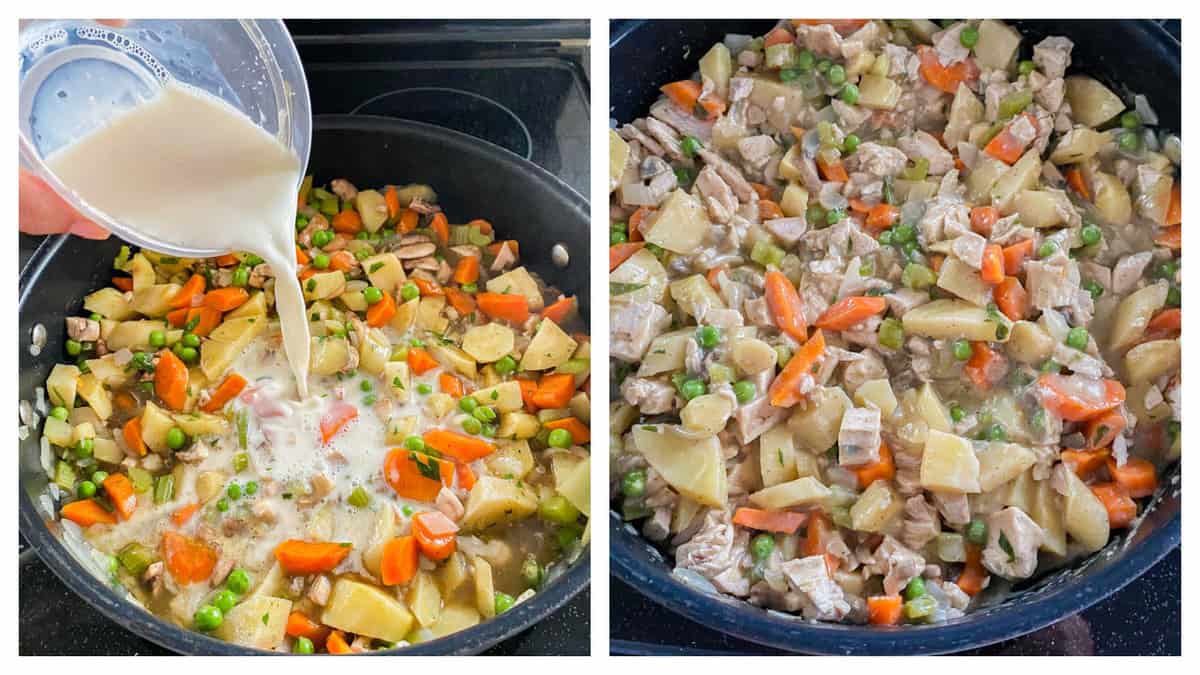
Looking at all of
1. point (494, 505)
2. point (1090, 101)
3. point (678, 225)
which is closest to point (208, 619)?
point (494, 505)

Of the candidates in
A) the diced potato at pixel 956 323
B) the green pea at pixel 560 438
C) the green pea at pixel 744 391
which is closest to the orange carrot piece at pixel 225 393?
the green pea at pixel 560 438

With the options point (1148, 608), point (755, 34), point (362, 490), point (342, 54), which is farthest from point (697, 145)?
point (1148, 608)

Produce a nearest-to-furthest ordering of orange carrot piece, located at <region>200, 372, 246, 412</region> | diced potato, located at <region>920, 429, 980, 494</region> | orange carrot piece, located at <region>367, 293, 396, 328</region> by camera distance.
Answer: diced potato, located at <region>920, 429, 980, 494</region> < orange carrot piece, located at <region>200, 372, 246, 412</region> < orange carrot piece, located at <region>367, 293, 396, 328</region>

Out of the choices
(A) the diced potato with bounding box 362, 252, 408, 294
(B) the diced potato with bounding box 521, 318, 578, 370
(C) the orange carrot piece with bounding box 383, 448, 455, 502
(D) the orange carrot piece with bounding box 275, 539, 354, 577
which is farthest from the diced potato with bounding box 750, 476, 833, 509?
(A) the diced potato with bounding box 362, 252, 408, 294

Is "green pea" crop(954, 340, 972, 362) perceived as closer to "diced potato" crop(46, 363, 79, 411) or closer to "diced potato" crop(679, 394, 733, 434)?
"diced potato" crop(679, 394, 733, 434)

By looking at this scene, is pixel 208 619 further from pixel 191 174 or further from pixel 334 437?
pixel 191 174

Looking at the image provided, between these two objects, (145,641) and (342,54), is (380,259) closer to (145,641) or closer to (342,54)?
(342,54)

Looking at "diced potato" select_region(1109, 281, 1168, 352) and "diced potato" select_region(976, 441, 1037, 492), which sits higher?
"diced potato" select_region(1109, 281, 1168, 352)
